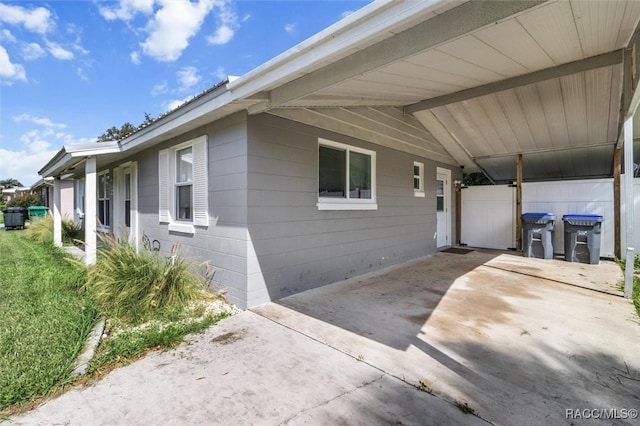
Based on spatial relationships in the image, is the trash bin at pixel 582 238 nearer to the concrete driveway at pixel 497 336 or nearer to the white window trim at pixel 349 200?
the concrete driveway at pixel 497 336

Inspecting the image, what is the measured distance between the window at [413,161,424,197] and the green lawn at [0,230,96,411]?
6.98m

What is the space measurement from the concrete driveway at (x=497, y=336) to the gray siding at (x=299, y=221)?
0.37 meters

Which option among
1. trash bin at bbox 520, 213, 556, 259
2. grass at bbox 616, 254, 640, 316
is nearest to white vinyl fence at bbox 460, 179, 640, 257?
trash bin at bbox 520, 213, 556, 259

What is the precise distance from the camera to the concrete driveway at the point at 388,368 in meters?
2.01

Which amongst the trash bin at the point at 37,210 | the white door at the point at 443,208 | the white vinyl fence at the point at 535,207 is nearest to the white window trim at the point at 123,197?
the white door at the point at 443,208

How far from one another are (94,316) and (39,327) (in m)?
0.47

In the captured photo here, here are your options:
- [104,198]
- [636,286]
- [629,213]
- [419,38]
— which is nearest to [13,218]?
[104,198]

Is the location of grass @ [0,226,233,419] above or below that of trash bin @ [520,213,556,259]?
below

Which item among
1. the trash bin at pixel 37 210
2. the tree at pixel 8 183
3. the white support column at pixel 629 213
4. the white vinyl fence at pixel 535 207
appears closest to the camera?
the white support column at pixel 629 213

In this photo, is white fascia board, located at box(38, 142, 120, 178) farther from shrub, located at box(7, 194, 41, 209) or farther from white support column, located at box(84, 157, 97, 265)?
shrub, located at box(7, 194, 41, 209)

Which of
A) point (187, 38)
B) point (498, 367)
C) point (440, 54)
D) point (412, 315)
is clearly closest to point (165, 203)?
point (412, 315)

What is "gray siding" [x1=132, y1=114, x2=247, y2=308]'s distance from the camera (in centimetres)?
407

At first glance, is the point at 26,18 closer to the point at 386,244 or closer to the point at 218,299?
the point at 218,299

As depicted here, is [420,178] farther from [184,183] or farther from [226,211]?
[184,183]
